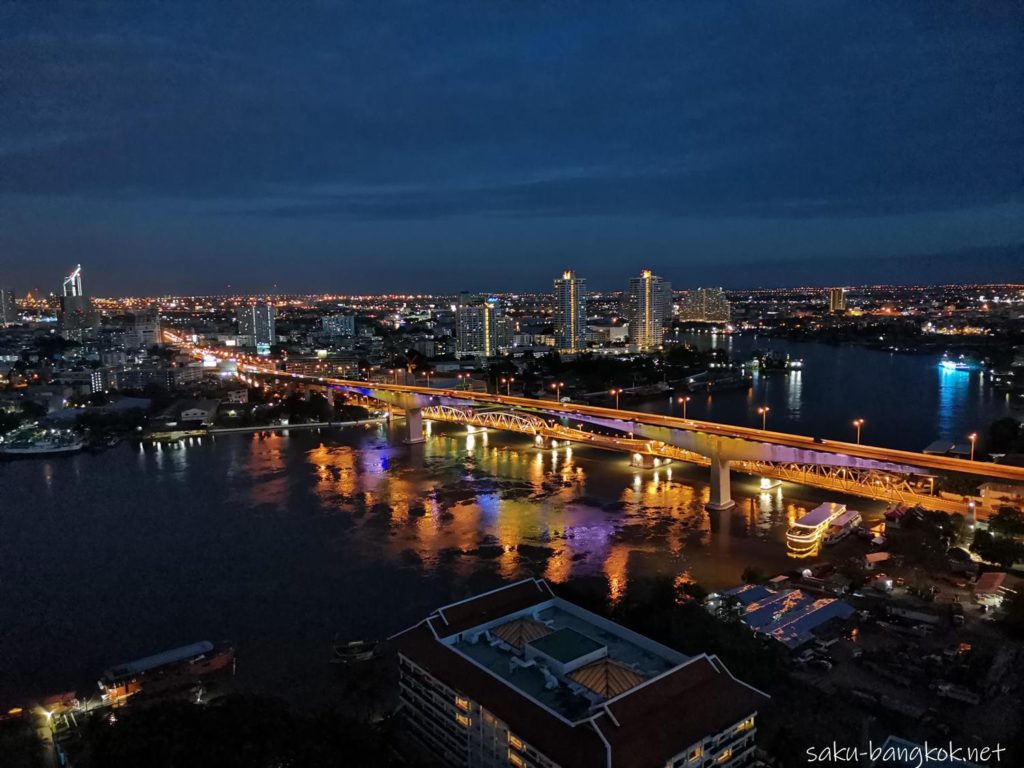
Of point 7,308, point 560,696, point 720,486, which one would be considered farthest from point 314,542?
point 7,308

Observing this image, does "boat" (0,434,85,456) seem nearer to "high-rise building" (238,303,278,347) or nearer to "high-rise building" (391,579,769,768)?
"high-rise building" (391,579,769,768)

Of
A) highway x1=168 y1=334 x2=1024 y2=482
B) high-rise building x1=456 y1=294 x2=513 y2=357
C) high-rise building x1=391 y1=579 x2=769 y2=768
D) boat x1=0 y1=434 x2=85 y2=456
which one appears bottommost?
boat x1=0 y1=434 x2=85 y2=456

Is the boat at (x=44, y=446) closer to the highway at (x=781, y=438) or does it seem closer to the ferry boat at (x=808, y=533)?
the highway at (x=781, y=438)

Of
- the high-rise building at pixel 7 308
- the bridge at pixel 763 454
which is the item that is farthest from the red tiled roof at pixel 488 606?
the high-rise building at pixel 7 308

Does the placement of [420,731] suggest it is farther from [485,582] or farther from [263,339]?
[263,339]

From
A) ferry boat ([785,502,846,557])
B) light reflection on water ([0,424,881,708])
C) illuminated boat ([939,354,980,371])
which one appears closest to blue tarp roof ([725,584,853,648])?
light reflection on water ([0,424,881,708])

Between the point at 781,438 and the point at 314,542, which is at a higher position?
the point at 781,438

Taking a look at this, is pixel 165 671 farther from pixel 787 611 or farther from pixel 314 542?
pixel 787 611
